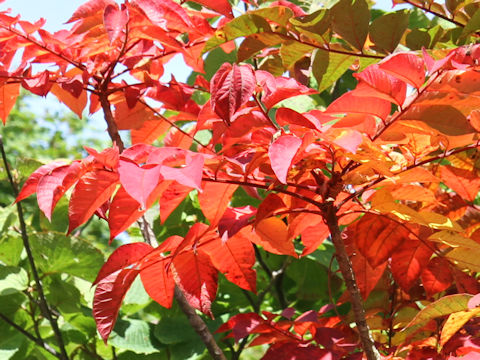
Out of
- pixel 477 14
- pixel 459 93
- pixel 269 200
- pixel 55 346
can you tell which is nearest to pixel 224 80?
pixel 269 200

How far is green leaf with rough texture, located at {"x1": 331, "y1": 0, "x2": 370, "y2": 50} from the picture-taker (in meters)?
0.85

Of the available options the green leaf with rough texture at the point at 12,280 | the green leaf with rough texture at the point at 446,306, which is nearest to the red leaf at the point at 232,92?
the green leaf with rough texture at the point at 446,306

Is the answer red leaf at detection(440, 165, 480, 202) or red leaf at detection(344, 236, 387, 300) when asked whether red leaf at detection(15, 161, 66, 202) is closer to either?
red leaf at detection(344, 236, 387, 300)

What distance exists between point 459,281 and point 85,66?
0.71 m

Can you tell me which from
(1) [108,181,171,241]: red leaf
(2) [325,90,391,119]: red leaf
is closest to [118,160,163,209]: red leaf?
(1) [108,181,171,241]: red leaf

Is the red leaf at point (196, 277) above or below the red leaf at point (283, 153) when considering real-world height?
below

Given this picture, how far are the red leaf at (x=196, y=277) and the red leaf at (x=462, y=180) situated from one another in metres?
0.41

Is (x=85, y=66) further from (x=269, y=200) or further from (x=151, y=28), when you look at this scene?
(x=269, y=200)

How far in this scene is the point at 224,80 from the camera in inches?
27.1

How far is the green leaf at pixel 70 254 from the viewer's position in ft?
4.28

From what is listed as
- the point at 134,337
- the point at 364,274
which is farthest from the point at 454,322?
the point at 134,337

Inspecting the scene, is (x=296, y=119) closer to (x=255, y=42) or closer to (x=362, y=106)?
(x=362, y=106)

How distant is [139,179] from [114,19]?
0.35 meters

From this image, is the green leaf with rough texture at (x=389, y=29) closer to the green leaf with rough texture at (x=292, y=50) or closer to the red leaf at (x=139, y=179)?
the green leaf with rough texture at (x=292, y=50)
